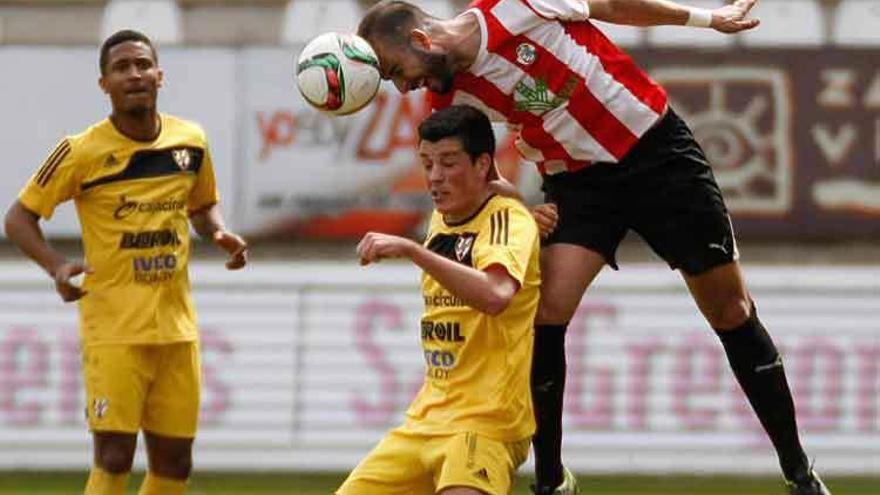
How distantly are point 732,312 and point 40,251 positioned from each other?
3003mm

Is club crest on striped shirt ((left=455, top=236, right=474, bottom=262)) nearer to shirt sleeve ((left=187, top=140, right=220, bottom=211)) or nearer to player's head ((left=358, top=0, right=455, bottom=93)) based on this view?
player's head ((left=358, top=0, right=455, bottom=93))

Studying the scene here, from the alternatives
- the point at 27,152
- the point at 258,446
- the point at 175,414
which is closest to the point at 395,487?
the point at 175,414

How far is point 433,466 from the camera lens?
26.1ft

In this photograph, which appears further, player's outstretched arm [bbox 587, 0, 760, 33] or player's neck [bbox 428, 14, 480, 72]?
player's outstretched arm [bbox 587, 0, 760, 33]

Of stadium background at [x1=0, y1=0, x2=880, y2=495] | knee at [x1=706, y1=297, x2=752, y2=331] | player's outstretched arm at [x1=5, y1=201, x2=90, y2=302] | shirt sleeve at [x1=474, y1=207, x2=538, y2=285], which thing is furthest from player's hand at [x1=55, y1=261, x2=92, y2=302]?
stadium background at [x1=0, y1=0, x2=880, y2=495]

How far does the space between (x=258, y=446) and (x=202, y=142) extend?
435 centimetres

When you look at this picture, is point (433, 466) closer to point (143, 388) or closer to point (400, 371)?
point (143, 388)

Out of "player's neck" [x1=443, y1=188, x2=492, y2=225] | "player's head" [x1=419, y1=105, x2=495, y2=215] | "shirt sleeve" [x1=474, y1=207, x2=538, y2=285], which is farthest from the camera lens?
"player's neck" [x1=443, y1=188, x2=492, y2=225]

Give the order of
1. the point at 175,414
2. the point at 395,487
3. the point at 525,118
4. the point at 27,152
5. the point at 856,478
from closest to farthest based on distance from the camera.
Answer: the point at 395,487 → the point at 525,118 → the point at 175,414 → the point at 856,478 → the point at 27,152

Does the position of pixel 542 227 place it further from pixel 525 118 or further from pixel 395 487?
pixel 395 487

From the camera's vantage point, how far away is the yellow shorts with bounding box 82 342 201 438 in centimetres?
1013

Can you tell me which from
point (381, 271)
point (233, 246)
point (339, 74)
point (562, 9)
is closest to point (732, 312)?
point (562, 9)

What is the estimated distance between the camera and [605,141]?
28.1 feet

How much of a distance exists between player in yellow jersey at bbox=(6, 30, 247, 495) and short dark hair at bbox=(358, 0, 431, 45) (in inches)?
80.6
